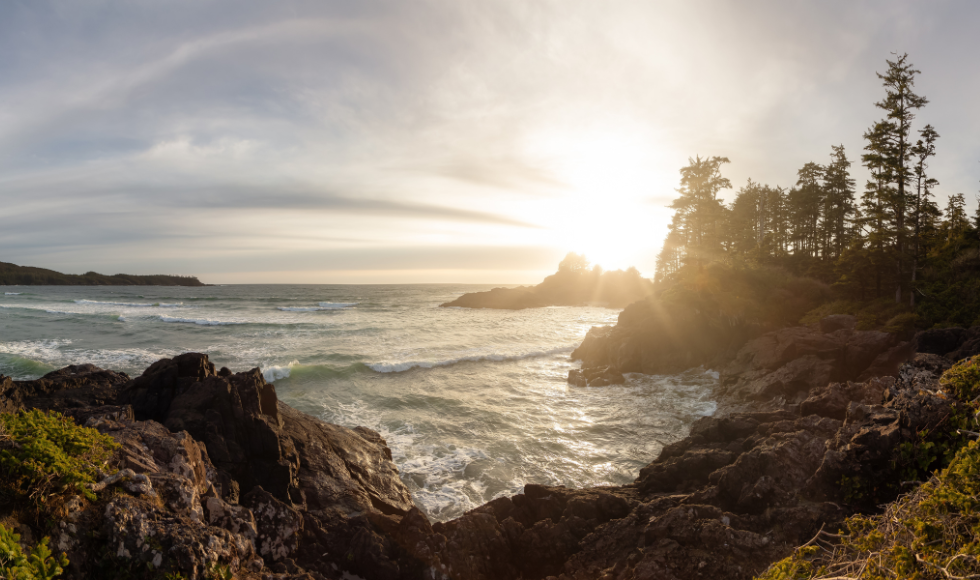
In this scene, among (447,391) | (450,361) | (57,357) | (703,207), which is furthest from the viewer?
(703,207)

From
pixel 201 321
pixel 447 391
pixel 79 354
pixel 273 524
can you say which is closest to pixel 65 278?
pixel 201 321

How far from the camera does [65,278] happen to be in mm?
162250

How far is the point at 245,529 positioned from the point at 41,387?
8995mm

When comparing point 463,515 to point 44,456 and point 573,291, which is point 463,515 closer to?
point 44,456

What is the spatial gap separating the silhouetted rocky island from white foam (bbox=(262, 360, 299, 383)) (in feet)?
173

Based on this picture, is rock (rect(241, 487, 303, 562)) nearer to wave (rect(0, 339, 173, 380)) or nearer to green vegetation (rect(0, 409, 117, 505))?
green vegetation (rect(0, 409, 117, 505))

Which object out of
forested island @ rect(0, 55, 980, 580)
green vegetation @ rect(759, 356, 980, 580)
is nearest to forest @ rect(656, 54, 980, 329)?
forested island @ rect(0, 55, 980, 580)

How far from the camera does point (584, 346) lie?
27750 mm

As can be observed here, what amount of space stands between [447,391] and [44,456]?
16909 mm

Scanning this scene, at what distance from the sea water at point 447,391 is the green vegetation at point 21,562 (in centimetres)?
780

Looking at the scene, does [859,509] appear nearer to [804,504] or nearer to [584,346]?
[804,504]

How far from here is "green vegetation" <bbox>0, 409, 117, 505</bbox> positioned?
3.69 m

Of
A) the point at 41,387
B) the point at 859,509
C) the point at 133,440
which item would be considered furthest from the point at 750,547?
the point at 41,387

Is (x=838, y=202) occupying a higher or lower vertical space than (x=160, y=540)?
higher
